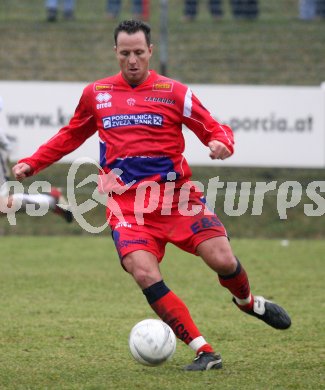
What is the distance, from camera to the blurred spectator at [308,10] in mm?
14742

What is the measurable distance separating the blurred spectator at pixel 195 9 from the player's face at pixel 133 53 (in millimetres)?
9408

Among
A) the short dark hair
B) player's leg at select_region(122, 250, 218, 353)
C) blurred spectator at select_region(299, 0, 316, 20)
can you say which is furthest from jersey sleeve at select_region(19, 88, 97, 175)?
blurred spectator at select_region(299, 0, 316, 20)

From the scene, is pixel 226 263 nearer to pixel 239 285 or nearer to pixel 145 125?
pixel 239 285

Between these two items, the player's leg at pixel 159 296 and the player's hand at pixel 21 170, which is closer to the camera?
the player's leg at pixel 159 296

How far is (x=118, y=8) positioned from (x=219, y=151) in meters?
10.4

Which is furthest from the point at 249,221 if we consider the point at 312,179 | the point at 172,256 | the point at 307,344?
the point at 307,344

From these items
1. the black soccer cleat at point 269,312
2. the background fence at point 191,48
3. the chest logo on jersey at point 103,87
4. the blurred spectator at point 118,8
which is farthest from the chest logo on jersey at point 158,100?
the blurred spectator at point 118,8

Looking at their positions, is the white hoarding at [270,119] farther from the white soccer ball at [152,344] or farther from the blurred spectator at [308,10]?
the white soccer ball at [152,344]

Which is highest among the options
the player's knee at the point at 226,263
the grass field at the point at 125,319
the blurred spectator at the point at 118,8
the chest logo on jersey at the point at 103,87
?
the chest logo on jersey at the point at 103,87

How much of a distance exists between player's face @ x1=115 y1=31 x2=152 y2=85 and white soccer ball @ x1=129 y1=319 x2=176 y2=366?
1504 mm

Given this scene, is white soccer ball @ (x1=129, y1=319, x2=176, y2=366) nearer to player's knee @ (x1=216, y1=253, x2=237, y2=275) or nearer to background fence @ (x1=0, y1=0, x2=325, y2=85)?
player's knee @ (x1=216, y1=253, x2=237, y2=275)

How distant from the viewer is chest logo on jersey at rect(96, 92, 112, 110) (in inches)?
228

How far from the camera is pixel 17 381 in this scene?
17.1 ft

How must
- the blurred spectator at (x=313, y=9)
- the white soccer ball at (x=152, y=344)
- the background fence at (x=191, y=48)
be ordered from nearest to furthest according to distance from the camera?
1. the white soccer ball at (x=152, y=344)
2. the background fence at (x=191, y=48)
3. the blurred spectator at (x=313, y=9)
